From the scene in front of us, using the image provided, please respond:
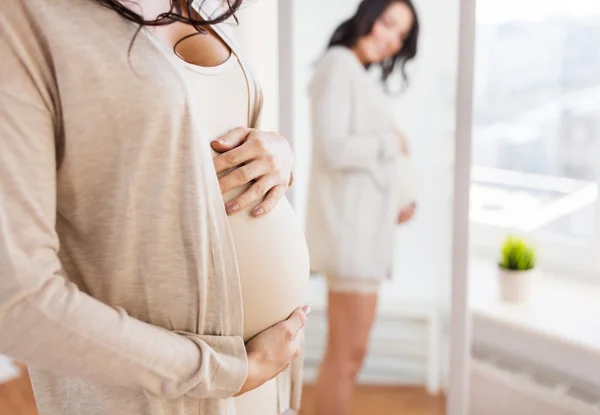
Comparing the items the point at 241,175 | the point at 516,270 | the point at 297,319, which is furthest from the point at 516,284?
the point at 241,175

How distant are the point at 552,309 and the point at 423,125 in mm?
707

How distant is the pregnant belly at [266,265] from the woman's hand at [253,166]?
0.06 ft

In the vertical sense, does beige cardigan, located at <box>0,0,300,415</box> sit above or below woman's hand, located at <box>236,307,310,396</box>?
above

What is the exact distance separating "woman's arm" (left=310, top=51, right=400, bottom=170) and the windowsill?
0.63 meters

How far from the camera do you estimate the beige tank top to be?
82 centimetres

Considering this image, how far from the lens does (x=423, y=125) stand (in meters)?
1.72

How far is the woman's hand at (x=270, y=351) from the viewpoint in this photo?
2.61ft

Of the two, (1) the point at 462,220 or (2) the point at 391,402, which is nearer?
(1) the point at 462,220

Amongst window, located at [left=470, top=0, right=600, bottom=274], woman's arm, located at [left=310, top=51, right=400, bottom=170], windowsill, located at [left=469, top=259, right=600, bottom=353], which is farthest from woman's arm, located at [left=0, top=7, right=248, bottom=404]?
window, located at [left=470, top=0, right=600, bottom=274]

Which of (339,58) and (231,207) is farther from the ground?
(339,58)

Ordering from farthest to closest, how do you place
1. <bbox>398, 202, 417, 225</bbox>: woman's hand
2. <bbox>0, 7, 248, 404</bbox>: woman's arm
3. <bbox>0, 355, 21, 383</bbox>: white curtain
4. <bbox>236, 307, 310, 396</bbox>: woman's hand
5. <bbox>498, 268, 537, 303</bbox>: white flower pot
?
→ <bbox>0, 355, 21, 383</bbox>: white curtain, <bbox>498, 268, 537, 303</bbox>: white flower pot, <bbox>398, 202, 417, 225</bbox>: woman's hand, <bbox>236, 307, 310, 396</bbox>: woman's hand, <bbox>0, 7, 248, 404</bbox>: woman's arm

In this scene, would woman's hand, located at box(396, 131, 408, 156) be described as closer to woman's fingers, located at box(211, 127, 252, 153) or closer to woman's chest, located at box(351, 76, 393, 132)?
woman's chest, located at box(351, 76, 393, 132)

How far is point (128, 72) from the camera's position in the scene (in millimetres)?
666

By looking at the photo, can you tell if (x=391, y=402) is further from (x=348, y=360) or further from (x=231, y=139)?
(x=231, y=139)
